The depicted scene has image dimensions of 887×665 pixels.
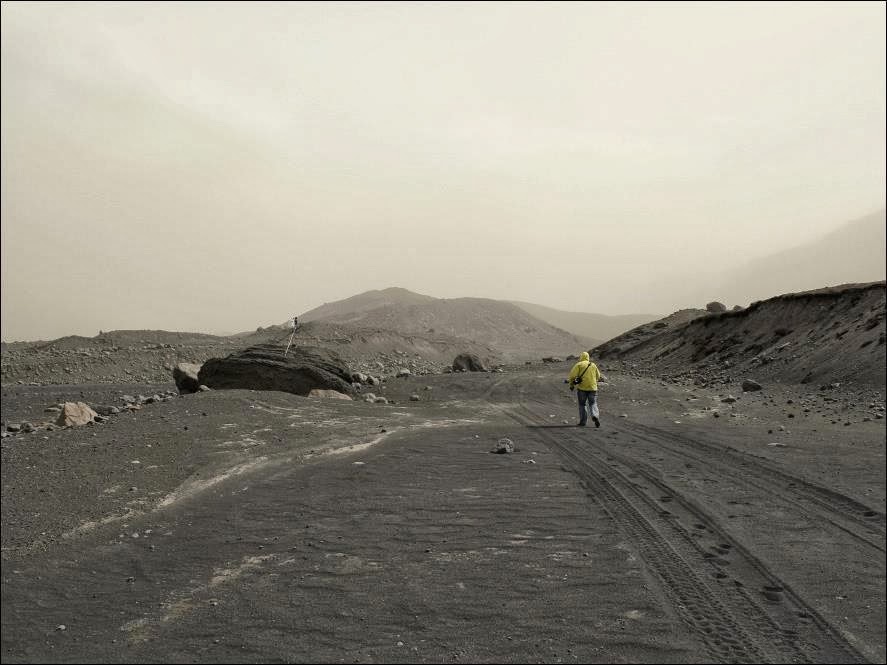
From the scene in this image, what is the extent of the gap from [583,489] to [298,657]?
516 centimetres

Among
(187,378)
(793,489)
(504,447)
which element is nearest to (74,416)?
(187,378)

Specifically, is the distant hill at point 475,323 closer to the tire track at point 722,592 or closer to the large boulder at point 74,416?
the large boulder at point 74,416

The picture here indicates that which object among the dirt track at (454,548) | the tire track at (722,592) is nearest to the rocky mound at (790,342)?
the dirt track at (454,548)

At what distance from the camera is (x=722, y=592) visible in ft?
16.1

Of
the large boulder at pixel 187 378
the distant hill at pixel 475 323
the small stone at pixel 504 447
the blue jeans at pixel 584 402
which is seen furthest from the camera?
the distant hill at pixel 475 323

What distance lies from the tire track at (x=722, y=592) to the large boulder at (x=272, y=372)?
50.3ft

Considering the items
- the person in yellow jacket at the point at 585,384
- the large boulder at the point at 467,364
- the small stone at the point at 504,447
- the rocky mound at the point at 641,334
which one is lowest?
the small stone at the point at 504,447

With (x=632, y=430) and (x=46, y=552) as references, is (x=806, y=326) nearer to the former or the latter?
(x=632, y=430)

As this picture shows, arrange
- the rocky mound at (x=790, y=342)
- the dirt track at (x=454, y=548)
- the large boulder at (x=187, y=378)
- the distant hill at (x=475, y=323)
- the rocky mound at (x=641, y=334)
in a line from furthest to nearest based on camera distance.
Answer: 1. the distant hill at (x=475, y=323)
2. the rocky mound at (x=641, y=334)
3. the large boulder at (x=187, y=378)
4. the rocky mound at (x=790, y=342)
5. the dirt track at (x=454, y=548)

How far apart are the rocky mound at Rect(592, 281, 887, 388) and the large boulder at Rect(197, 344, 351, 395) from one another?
51.7 feet

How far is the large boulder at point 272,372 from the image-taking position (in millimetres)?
21281

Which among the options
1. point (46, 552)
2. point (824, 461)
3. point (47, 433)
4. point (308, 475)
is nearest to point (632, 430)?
point (824, 461)

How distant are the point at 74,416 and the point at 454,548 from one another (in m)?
15.1

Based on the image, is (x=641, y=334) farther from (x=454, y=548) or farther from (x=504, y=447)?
(x=454, y=548)
